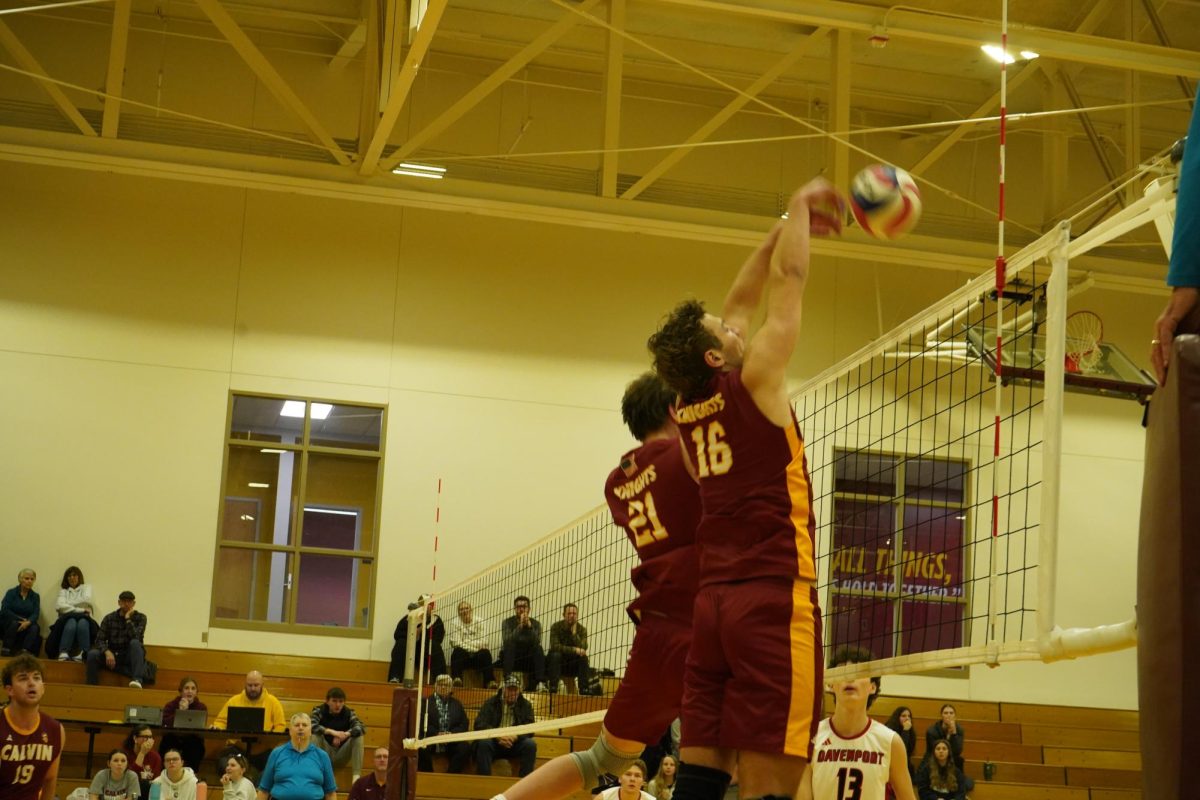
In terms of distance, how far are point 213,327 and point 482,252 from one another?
413 centimetres

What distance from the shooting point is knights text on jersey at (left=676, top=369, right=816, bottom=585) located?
4395 millimetres

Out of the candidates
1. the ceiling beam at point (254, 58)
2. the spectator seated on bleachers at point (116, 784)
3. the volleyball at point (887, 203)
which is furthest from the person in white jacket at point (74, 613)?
the volleyball at point (887, 203)

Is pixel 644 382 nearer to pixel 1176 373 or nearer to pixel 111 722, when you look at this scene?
pixel 1176 373

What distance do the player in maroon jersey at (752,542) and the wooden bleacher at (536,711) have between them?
1138 cm

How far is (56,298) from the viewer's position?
1939 cm

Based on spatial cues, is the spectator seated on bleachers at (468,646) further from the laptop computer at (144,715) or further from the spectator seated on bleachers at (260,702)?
the laptop computer at (144,715)

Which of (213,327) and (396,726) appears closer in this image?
(396,726)

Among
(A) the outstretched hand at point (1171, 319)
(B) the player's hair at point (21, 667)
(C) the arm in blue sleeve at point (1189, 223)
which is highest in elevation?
(C) the arm in blue sleeve at point (1189, 223)

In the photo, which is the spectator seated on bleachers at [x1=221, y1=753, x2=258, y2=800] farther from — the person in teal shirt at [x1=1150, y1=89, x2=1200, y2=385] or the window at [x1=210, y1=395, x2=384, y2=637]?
the person in teal shirt at [x1=1150, y1=89, x2=1200, y2=385]

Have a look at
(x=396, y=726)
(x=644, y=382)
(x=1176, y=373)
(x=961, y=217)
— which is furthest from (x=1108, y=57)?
(x=1176, y=373)

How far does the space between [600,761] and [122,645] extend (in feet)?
44.3

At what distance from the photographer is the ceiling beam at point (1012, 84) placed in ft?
55.0

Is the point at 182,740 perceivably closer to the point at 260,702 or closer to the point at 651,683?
the point at 260,702

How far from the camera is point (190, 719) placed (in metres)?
15.2
